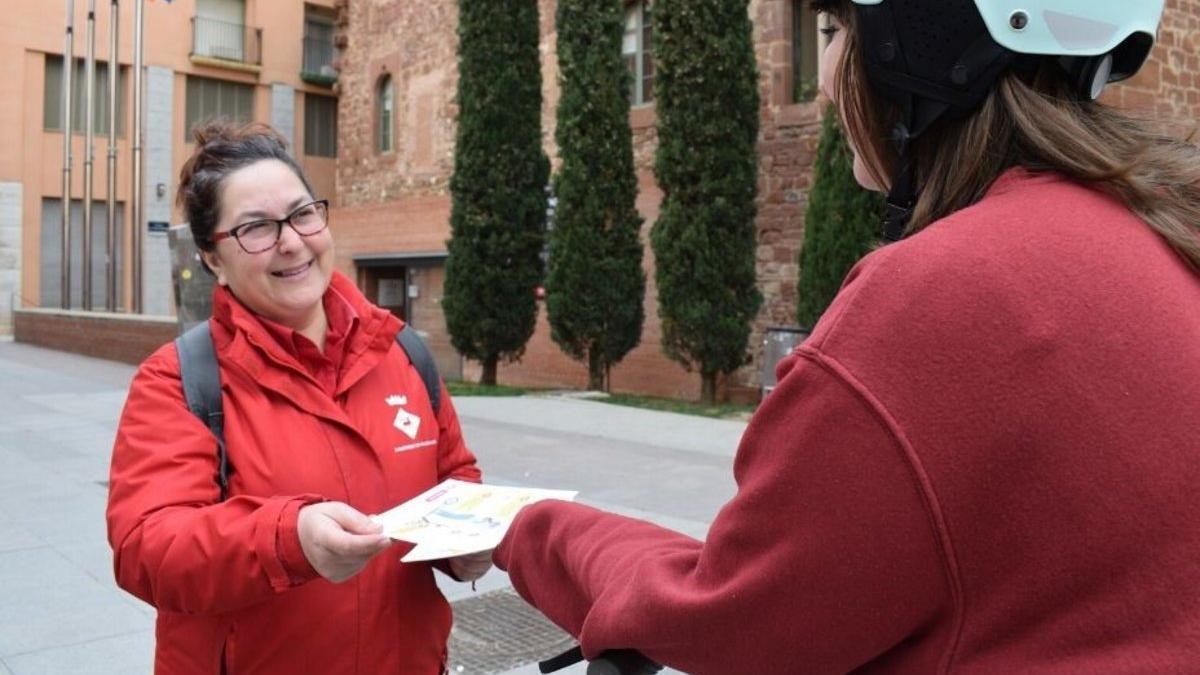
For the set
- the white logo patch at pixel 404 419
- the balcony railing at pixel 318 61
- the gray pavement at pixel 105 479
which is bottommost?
the gray pavement at pixel 105 479

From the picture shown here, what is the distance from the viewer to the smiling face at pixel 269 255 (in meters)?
2.28

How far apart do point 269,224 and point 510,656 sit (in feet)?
8.05

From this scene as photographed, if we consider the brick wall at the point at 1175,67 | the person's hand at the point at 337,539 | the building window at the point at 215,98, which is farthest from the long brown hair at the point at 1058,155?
the building window at the point at 215,98

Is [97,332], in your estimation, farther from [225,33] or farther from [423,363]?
[423,363]

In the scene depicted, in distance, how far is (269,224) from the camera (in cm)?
230

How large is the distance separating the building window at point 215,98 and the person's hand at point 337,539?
30579 mm

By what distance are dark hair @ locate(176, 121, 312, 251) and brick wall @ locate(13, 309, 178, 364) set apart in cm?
1577

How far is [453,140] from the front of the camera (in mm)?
20281

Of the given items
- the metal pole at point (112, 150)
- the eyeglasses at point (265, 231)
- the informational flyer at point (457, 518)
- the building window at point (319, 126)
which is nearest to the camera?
the informational flyer at point (457, 518)

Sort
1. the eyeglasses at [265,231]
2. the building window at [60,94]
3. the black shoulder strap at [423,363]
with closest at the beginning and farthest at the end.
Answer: the eyeglasses at [265,231], the black shoulder strap at [423,363], the building window at [60,94]

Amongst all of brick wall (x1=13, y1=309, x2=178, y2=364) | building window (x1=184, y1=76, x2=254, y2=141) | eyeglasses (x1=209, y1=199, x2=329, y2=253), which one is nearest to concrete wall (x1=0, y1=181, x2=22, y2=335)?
brick wall (x1=13, y1=309, x2=178, y2=364)

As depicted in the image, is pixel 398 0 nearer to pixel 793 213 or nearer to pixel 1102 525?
pixel 793 213

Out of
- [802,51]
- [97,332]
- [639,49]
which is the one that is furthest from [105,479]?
[97,332]

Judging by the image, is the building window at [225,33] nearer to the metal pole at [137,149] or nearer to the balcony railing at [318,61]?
the balcony railing at [318,61]
